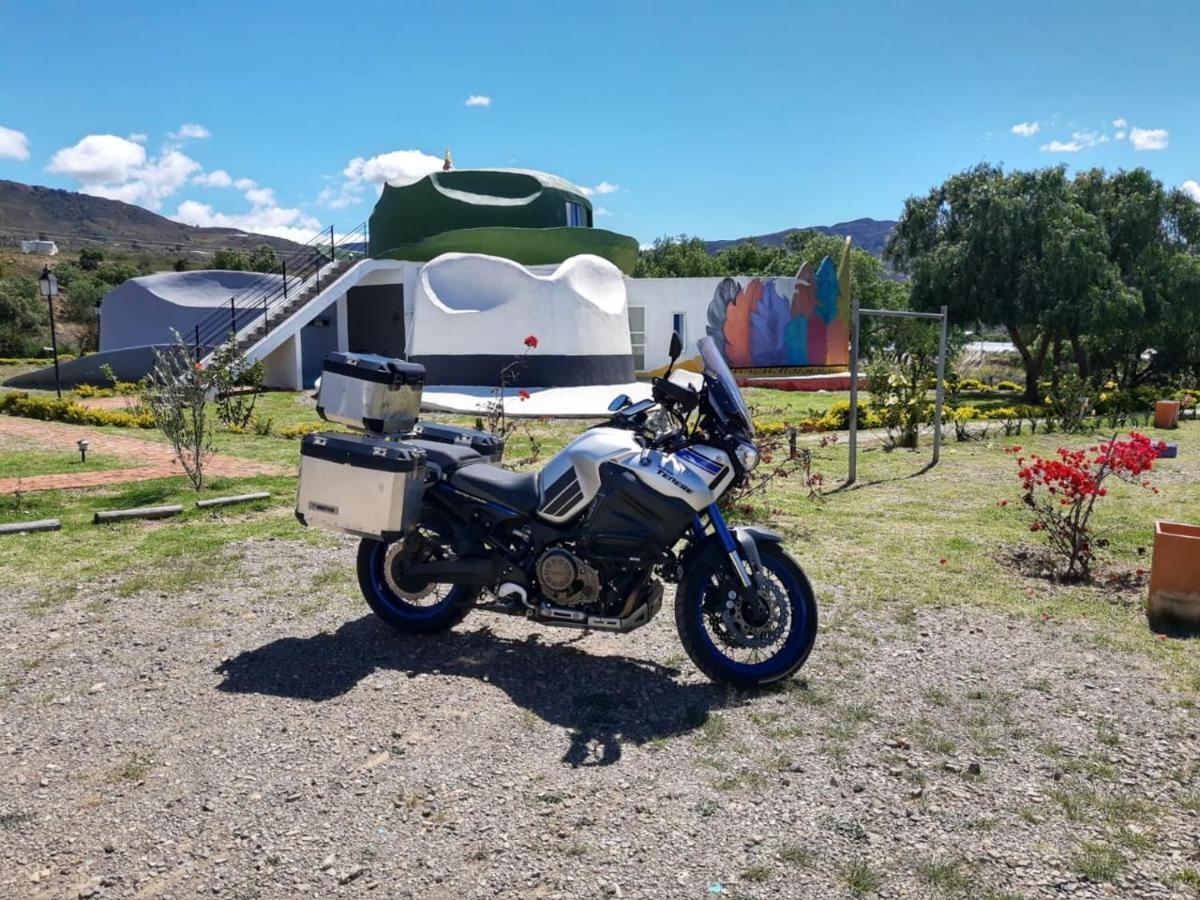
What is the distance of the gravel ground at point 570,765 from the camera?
2.80 metres

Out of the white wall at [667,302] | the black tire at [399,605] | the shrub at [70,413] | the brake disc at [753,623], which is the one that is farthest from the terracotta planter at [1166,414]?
the shrub at [70,413]

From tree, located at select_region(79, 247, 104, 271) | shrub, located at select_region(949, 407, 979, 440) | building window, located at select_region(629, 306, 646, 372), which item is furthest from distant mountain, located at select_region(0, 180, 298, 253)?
shrub, located at select_region(949, 407, 979, 440)

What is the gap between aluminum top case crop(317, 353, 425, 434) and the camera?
15.6 ft

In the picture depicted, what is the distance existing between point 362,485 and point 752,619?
1.94m

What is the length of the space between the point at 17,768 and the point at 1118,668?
190 inches

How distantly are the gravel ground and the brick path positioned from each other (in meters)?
4.51

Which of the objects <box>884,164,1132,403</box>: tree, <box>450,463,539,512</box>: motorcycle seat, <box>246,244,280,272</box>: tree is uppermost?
<box>246,244,280,272</box>: tree

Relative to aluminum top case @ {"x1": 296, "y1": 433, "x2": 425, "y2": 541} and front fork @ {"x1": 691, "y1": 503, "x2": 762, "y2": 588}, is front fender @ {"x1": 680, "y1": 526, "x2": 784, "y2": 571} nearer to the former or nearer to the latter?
front fork @ {"x1": 691, "y1": 503, "x2": 762, "y2": 588}

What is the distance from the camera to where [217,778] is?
11.0ft

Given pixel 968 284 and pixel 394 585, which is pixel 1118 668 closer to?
pixel 394 585

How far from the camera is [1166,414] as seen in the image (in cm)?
1642

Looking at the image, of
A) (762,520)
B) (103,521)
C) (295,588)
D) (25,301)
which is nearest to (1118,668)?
(762,520)

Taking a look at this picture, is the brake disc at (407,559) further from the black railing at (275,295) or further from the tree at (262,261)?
the tree at (262,261)

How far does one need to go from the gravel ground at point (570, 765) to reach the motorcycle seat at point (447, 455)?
3.11ft
